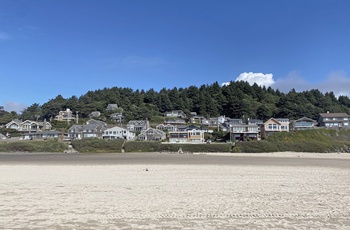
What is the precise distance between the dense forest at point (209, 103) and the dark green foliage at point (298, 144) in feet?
153

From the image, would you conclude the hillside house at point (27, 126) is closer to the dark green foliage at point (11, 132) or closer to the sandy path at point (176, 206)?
the dark green foliage at point (11, 132)

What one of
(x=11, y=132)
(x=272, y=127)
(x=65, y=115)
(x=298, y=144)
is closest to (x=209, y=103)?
(x=272, y=127)

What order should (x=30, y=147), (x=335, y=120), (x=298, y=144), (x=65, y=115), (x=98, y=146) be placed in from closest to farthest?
(x=298, y=144) < (x=30, y=147) < (x=98, y=146) < (x=335, y=120) < (x=65, y=115)

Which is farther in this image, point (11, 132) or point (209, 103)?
point (209, 103)

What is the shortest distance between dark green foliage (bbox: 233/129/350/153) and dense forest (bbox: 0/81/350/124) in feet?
153

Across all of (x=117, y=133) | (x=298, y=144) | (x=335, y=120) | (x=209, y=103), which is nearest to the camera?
(x=298, y=144)

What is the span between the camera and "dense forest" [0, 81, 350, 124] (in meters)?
111

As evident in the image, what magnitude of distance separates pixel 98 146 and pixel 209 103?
66.5 m

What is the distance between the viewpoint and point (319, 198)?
10.7 metres

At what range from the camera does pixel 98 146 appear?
63188 millimetres

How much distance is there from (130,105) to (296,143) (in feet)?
265

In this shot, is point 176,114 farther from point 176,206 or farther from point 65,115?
point 176,206

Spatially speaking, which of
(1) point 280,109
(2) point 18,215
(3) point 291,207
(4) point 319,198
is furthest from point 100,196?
(1) point 280,109

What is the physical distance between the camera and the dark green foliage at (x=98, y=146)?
204ft
